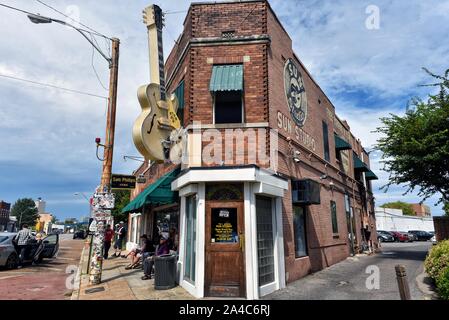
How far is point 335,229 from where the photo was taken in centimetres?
1541

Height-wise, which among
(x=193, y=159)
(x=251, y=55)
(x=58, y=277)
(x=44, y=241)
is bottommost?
(x=58, y=277)

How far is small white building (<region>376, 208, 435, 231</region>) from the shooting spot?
52.5 m

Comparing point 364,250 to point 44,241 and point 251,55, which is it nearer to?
point 251,55

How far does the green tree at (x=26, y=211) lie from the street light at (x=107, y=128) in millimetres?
103667

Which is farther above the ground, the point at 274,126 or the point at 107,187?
the point at 274,126

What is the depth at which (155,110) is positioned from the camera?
349 inches

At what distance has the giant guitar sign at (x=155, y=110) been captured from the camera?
832cm

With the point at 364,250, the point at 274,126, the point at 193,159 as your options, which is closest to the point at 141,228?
the point at 193,159

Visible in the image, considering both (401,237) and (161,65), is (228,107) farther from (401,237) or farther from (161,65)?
(401,237)

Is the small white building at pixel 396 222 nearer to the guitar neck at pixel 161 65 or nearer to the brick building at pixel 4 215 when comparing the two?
the guitar neck at pixel 161 65

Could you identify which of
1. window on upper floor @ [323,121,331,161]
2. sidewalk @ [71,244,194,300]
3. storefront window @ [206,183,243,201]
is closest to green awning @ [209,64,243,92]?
storefront window @ [206,183,243,201]

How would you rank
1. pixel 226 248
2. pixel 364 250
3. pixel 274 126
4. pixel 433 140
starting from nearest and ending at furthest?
pixel 226 248
pixel 274 126
pixel 433 140
pixel 364 250

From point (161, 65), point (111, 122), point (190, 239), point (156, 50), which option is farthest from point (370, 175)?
point (111, 122)

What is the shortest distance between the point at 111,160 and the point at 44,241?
8682 mm
